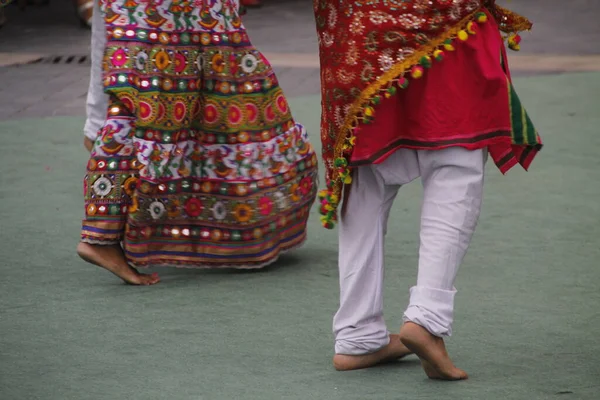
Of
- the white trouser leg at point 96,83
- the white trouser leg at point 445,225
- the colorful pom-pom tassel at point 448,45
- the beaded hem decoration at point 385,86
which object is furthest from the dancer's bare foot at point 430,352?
the white trouser leg at point 96,83

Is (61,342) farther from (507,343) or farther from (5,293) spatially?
(507,343)

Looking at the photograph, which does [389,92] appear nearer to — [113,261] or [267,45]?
[113,261]

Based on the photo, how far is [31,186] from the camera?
6055 millimetres

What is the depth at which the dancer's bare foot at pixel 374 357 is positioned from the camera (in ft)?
11.3

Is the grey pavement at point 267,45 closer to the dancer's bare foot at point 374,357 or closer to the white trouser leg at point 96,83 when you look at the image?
the white trouser leg at point 96,83

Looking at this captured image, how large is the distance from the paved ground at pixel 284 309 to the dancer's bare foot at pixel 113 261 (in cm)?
5

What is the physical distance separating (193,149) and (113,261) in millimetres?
473

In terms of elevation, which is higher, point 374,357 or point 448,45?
point 448,45

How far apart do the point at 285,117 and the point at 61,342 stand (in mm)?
1262

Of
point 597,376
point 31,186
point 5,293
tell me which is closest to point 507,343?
point 597,376

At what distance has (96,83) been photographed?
502 centimetres

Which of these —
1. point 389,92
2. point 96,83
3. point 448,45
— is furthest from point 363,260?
point 96,83

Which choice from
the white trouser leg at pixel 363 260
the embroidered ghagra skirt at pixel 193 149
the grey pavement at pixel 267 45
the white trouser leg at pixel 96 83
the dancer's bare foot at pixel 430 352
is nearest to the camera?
the dancer's bare foot at pixel 430 352

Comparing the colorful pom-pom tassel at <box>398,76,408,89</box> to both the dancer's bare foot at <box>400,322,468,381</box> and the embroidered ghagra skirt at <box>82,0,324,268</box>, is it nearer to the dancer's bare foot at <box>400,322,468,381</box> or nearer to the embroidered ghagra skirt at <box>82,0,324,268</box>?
the dancer's bare foot at <box>400,322,468,381</box>
